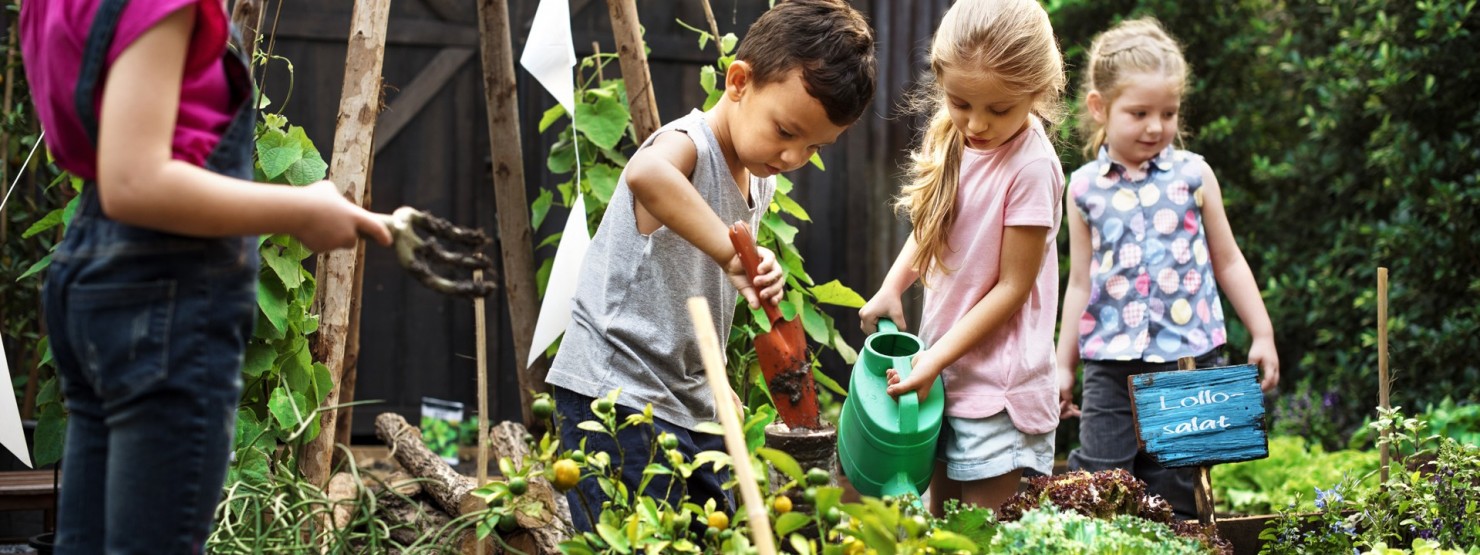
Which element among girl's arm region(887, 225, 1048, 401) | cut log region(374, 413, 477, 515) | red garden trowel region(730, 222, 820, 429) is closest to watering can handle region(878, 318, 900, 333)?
girl's arm region(887, 225, 1048, 401)

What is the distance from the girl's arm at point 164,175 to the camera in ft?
3.52

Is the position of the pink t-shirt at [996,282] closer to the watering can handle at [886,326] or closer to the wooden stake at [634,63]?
the watering can handle at [886,326]

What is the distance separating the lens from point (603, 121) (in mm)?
3021

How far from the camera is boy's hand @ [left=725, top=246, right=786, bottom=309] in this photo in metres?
1.74

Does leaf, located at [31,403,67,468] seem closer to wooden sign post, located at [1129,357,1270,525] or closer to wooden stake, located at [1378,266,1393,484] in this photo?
wooden sign post, located at [1129,357,1270,525]

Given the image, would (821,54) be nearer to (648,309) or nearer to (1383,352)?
(648,309)

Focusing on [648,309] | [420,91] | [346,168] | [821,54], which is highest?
[420,91]

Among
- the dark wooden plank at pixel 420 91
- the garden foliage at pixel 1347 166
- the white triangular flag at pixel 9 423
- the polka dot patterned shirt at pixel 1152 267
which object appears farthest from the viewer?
the dark wooden plank at pixel 420 91

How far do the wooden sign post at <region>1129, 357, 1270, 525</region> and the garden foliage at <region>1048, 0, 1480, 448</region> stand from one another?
2.28m

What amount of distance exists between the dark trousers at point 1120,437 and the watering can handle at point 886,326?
0.88 metres

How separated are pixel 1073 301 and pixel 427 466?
1.51 meters

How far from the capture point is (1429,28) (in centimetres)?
423

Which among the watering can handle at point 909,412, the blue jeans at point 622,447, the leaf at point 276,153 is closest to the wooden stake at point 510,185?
the leaf at point 276,153

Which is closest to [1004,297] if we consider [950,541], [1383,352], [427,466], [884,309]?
[884,309]
